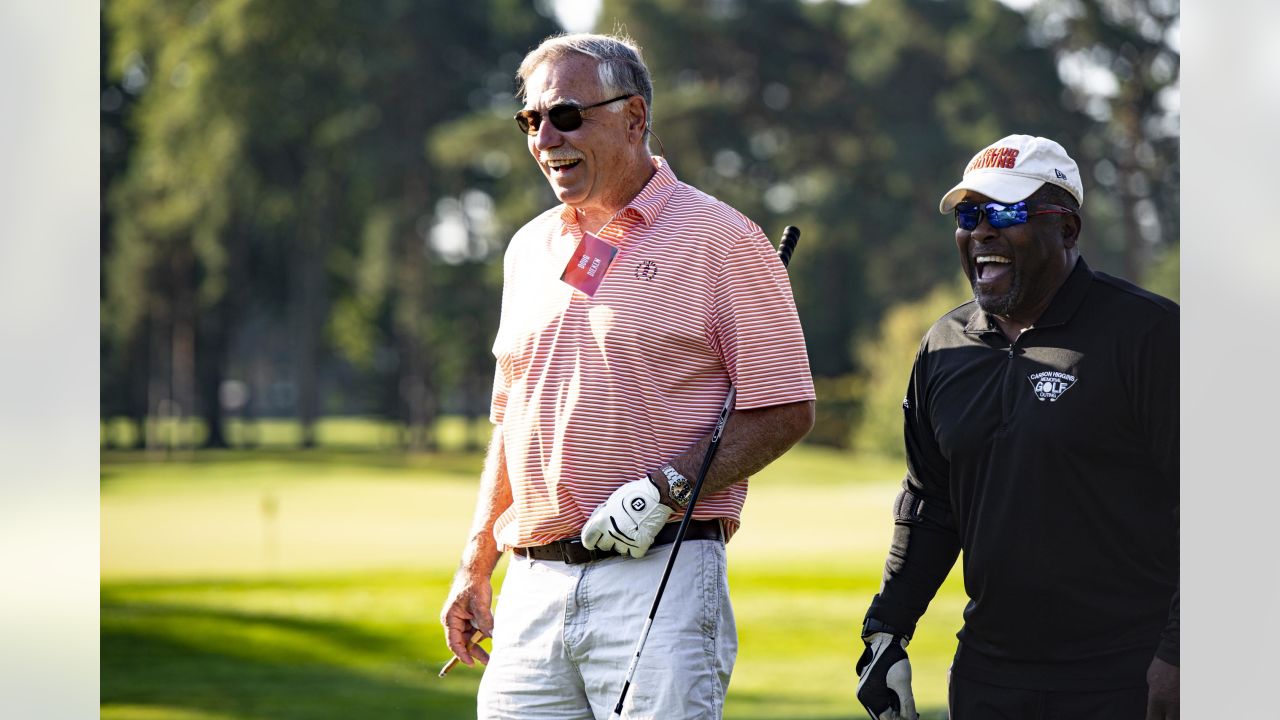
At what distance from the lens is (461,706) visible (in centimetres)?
988

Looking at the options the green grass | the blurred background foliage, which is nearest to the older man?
the green grass

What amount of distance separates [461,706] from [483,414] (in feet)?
51.2

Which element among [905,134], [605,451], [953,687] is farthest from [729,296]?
[905,134]

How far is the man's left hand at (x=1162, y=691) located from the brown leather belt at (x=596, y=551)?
0.73 meters

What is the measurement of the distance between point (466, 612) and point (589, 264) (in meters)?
0.72

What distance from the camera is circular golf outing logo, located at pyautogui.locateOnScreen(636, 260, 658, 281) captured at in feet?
8.45

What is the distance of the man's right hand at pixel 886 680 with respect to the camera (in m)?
2.63

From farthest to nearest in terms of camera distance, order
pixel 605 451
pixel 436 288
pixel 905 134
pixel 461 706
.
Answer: pixel 436 288
pixel 905 134
pixel 461 706
pixel 605 451

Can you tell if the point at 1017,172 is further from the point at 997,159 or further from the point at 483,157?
the point at 483,157

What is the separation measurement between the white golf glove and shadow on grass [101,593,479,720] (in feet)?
21.3

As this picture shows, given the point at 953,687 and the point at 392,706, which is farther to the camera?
the point at 392,706

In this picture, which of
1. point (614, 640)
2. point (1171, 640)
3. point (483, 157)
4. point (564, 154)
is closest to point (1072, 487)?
point (1171, 640)

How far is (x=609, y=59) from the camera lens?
8.76 feet

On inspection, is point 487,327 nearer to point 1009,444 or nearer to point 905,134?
point 905,134
